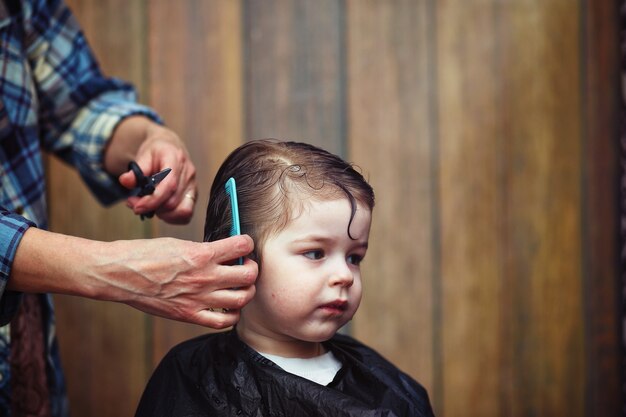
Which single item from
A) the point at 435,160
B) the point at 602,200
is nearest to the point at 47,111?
the point at 435,160

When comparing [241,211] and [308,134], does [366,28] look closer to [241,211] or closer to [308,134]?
[308,134]

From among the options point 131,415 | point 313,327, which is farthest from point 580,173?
point 131,415

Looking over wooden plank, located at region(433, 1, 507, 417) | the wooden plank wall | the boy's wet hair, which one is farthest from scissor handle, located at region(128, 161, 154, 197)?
wooden plank, located at region(433, 1, 507, 417)

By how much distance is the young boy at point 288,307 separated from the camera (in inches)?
44.4

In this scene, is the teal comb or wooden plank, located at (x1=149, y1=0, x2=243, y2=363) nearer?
the teal comb

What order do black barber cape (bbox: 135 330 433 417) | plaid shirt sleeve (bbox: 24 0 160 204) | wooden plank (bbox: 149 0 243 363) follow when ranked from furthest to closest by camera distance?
wooden plank (bbox: 149 0 243 363) → plaid shirt sleeve (bbox: 24 0 160 204) → black barber cape (bbox: 135 330 433 417)

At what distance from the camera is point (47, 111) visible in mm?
1620

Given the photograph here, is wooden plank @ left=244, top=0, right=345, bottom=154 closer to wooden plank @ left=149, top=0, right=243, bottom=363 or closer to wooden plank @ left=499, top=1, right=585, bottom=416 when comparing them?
wooden plank @ left=149, top=0, right=243, bottom=363

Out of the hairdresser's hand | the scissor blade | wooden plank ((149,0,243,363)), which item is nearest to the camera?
the hairdresser's hand

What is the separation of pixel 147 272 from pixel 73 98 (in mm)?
750

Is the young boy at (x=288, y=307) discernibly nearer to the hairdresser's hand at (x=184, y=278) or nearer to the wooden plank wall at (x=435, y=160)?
the hairdresser's hand at (x=184, y=278)

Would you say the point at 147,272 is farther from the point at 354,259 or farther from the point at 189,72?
the point at 189,72

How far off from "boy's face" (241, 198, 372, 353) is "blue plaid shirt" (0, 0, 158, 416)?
525mm

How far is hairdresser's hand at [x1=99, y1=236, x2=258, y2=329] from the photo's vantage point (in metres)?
1.01
